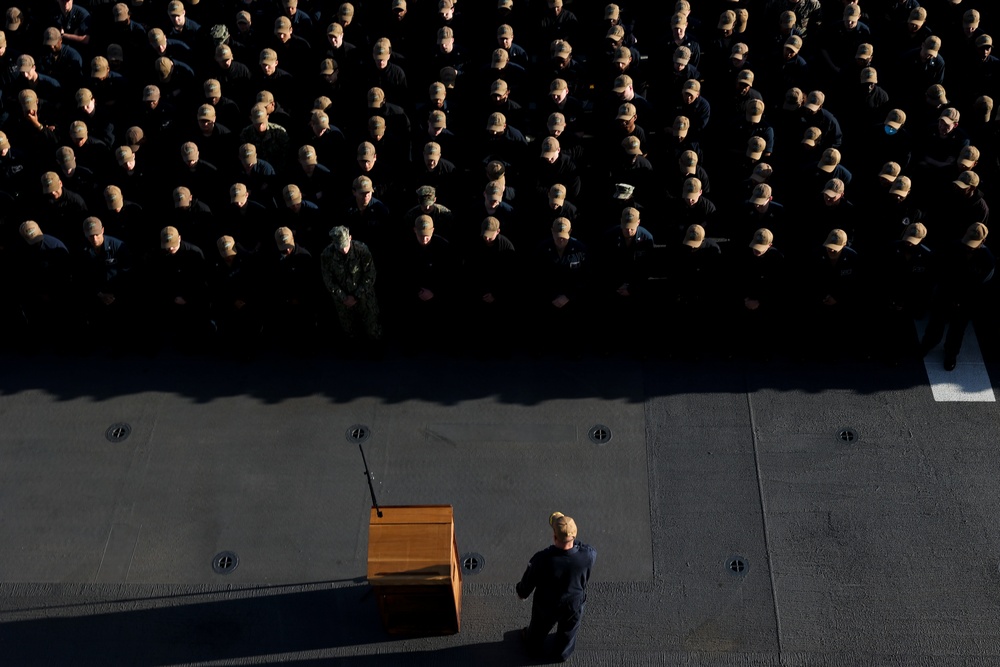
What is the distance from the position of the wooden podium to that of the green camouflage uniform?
2.79 meters

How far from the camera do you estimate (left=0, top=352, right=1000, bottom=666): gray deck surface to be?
343 inches

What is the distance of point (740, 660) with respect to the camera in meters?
8.48

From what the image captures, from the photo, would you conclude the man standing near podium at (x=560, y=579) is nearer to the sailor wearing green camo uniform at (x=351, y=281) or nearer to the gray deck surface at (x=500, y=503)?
the gray deck surface at (x=500, y=503)

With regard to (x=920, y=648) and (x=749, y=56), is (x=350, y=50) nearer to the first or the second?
(x=749, y=56)

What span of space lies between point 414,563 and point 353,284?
333 cm

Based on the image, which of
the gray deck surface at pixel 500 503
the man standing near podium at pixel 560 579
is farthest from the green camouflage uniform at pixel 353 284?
the man standing near podium at pixel 560 579

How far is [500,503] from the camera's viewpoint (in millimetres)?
9680

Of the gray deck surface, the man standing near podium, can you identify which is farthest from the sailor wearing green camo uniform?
the man standing near podium

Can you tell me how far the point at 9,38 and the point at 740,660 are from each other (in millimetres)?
11117

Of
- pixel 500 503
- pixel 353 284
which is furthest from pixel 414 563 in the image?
pixel 353 284

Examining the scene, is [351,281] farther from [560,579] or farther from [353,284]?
[560,579]

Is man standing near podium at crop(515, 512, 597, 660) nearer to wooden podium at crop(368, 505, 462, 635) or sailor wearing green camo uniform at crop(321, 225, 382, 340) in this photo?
wooden podium at crop(368, 505, 462, 635)

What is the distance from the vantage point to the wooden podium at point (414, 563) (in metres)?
7.89

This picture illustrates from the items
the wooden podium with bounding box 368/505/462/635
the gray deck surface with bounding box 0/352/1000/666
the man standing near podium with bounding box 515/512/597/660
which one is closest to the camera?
the man standing near podium with bounding box 515/512/597/660
